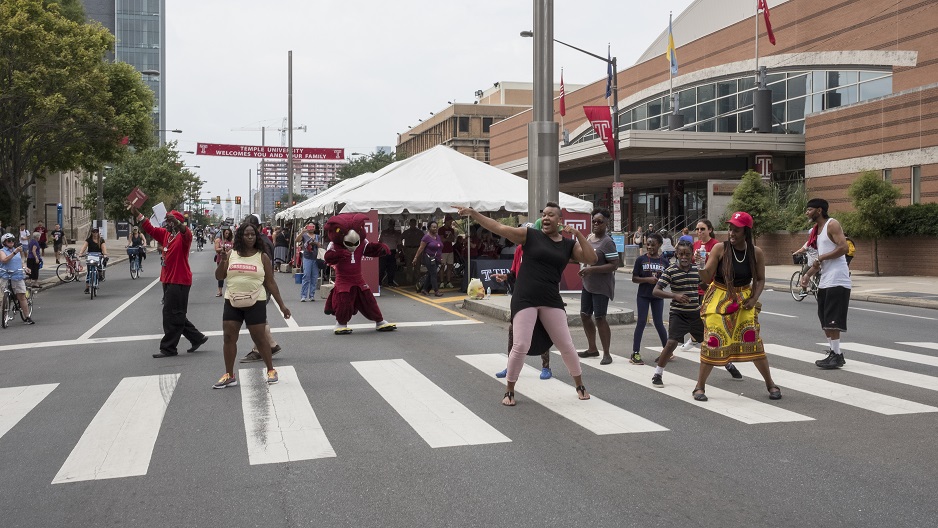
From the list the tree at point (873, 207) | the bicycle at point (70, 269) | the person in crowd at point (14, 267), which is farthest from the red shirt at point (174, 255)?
the tree at point (873, 207)

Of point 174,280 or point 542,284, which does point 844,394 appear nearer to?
point 542,284

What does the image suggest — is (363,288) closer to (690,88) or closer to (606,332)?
(606,332)

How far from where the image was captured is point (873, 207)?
1085 inches

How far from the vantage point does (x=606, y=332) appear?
10.2 meters

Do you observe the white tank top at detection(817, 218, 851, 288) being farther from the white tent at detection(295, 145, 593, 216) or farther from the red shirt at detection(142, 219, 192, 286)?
the white tent at detection(295, 145, 593, 216)

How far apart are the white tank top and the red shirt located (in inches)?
304

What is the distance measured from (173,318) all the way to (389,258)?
12.7 m

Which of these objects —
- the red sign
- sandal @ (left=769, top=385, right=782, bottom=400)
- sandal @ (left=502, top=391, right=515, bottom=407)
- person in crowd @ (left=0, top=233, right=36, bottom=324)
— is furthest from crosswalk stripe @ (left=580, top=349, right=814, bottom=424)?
the red sign

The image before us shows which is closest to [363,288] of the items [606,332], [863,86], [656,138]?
[606,332]

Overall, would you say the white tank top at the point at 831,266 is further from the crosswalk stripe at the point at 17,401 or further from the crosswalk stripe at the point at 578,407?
the crosswalk stripe at the point at 17,401

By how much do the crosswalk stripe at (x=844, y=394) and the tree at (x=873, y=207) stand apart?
20.3 m

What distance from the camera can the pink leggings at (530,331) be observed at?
7.69 m

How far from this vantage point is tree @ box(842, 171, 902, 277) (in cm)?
2755

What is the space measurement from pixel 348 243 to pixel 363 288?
76 cm
